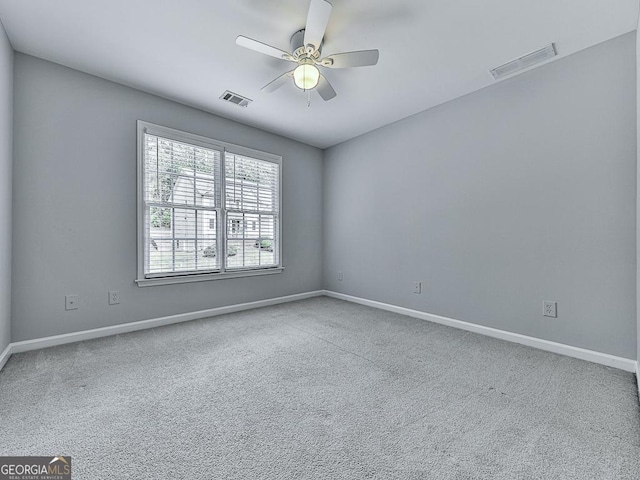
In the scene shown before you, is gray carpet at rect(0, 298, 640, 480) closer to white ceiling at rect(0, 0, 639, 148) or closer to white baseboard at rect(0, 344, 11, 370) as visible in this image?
white baseboard at rect(0, 344, 11, 370)

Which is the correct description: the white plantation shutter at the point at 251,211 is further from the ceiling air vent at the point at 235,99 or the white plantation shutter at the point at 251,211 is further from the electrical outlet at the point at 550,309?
the electrical outlet at the point at 550,309

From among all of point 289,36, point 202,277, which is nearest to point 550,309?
point 289,36

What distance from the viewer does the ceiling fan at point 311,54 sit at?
6.08 ft

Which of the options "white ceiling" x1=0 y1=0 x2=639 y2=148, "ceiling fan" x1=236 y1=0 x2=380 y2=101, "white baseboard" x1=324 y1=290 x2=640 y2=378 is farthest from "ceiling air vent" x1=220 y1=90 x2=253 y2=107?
"white baseboard" x1=324 y1=290 x2=640 y2=378

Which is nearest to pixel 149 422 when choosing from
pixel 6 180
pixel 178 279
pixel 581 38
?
pixel 178 279

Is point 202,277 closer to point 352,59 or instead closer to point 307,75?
point 307,75

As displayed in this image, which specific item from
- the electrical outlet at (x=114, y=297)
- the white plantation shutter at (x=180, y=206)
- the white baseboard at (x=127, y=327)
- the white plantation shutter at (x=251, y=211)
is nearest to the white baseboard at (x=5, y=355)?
the white baseboard at (x=127, y=327)

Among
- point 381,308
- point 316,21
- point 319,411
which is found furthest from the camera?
point 381,308

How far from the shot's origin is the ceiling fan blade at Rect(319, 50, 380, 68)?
2.05 m

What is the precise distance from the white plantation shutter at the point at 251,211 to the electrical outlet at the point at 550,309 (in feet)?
10.4

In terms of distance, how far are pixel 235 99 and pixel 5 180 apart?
6.92 feet

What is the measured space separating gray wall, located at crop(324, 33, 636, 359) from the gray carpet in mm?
481

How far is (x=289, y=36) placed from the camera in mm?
2242

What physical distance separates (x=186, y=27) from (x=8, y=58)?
1.50 m
